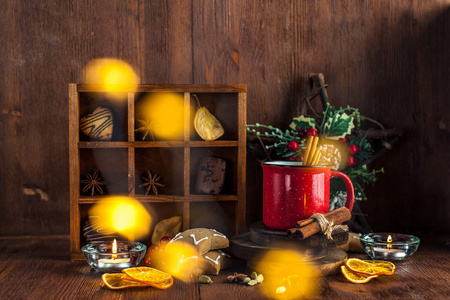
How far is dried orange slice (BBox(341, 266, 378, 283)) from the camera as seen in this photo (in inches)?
36.9

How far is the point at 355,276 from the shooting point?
3.17ft

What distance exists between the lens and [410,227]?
147 centimetres

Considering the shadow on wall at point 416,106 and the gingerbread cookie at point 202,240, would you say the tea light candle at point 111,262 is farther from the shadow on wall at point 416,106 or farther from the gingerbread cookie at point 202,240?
A: the shadow on wall at point 416,106

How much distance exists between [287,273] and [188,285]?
210mm

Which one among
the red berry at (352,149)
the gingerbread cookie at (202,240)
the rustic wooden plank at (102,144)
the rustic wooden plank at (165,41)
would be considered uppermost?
the rustic wooden plank at (165,41)

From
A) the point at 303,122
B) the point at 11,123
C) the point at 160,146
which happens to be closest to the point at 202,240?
the point at 160,146

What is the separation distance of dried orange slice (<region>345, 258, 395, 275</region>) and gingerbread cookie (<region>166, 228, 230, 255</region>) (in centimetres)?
29

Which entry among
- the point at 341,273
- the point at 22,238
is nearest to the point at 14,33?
the point at 22,238

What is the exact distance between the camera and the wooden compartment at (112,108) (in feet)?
4.00

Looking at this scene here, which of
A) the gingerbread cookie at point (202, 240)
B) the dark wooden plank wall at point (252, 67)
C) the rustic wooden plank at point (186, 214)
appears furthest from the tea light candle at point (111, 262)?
the dark wooden plank wall at point (252, 67)

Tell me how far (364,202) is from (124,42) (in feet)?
2.97

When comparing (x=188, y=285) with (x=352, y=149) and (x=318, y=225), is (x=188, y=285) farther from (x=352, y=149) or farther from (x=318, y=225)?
(x=352, y=149)

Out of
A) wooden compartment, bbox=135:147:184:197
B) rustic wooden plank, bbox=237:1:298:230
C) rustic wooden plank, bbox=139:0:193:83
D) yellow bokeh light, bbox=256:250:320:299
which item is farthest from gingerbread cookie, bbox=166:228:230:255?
rustic wooden plank, bbox=139:0:193:83

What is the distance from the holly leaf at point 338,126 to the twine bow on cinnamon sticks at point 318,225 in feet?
1.06
